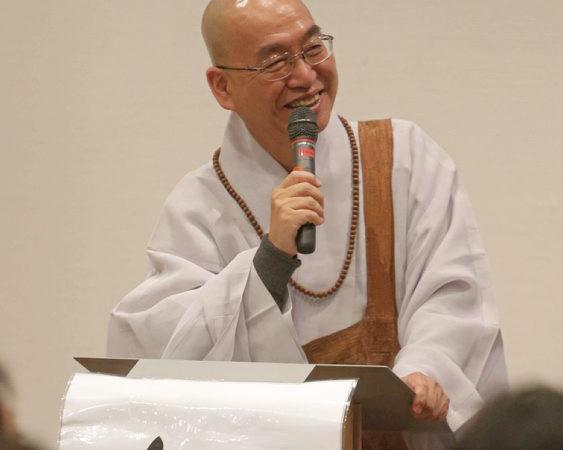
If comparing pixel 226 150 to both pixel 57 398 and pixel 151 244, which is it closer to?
pixel 151 244

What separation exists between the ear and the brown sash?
34cm

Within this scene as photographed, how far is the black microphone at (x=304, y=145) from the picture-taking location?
83.7 inches

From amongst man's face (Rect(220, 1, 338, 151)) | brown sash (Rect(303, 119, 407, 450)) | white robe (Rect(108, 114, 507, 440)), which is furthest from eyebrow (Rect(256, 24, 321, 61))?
brown sash (Rect(303, 119, 407, 450))

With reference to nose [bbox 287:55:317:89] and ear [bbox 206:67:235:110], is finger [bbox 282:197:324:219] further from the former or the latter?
ear [bbox 206:67:235:110]

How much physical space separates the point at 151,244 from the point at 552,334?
1.67 meters

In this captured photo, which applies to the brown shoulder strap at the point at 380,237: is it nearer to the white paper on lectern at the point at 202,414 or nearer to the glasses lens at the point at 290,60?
the glasses lens at the point at 290,60

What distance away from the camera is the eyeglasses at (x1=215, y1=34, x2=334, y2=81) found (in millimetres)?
2508

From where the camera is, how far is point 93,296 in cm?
402

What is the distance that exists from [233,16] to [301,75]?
0.68 ft

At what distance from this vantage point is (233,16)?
2557mm

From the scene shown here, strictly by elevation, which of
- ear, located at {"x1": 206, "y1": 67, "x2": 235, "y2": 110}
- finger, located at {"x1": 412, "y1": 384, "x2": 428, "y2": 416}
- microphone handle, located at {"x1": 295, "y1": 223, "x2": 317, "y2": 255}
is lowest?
finger, located at {"x1": 412, "y1": 384, "x2": 428, "y2": 416}

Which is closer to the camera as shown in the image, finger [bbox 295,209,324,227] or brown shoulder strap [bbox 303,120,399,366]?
finger [bbox 295,209,324,227]

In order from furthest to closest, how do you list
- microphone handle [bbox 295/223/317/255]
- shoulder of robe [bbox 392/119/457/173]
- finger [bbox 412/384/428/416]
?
shoulder of robe [bbox 392/119/457/173], microphone handle [bbox 295/223/317/255], finger [bbox 412/384/428/416]

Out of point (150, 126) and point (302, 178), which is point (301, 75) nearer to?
point (302, 178)
